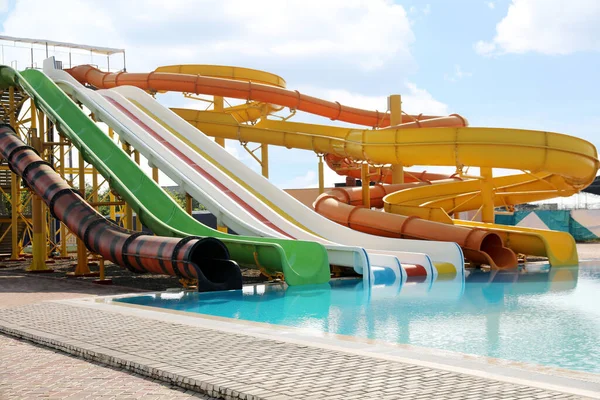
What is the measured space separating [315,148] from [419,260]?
8575 mm

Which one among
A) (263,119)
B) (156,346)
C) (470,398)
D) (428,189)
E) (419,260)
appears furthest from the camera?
(263,119)

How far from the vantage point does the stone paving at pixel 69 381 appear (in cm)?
468

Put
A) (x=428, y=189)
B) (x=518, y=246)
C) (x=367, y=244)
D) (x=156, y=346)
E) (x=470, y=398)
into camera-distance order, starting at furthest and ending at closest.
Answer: (x=428, y=189) → (x=518, y=246) → (x=367, y=244) → (x=156, y=346) → (x=470, y=398)

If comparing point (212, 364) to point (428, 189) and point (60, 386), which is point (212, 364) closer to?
point (60, 386)

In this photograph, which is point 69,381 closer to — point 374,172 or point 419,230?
point 419,230

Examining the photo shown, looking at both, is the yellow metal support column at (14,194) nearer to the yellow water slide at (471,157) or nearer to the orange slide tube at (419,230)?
the yellow water slide at (471,157)

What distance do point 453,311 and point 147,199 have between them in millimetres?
7948

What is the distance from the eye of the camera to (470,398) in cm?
403

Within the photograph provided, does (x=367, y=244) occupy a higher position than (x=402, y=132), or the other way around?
(x=402, y=132)

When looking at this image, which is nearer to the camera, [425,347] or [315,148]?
[425,347]

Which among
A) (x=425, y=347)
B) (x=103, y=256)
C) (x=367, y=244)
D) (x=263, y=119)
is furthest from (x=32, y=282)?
(x=263, y=119)

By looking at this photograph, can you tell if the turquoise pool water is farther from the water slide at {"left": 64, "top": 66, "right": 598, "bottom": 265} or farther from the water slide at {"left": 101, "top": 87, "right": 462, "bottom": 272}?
the water slide at {"left": 64, "top": 66, "right": 598, "bottom": 265}

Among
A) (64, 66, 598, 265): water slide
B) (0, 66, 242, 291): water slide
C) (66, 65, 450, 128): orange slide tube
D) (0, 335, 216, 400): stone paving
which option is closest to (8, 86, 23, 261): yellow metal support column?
(0, 66, 242, 291): water slide

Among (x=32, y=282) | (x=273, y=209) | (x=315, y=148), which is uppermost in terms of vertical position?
(x=315, y=148)
